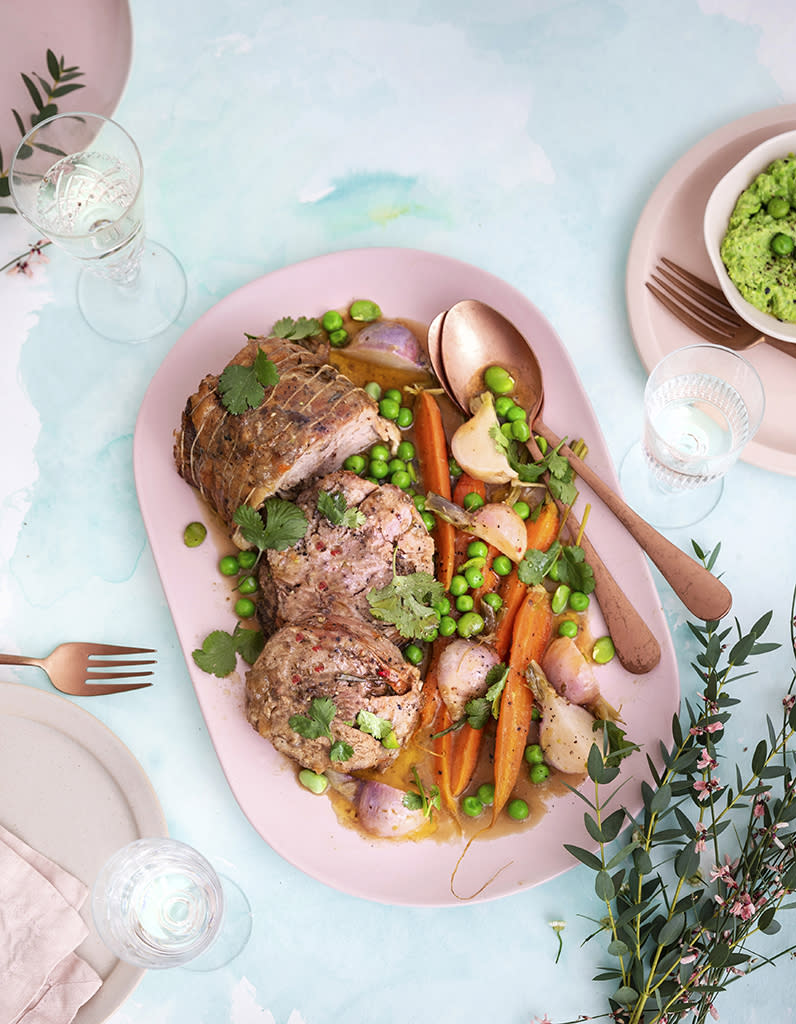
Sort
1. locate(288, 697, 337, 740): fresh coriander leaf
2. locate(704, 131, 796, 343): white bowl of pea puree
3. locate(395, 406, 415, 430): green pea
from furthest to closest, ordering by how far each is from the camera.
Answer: locate(395, 406, 415, 430): green pea < locate(704, 131, 796, 343): white bowl of pea puree < locate(288, 697, 337, 740): fresh coriander leaf

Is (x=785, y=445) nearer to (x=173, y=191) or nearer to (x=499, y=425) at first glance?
(x=499, y=425)

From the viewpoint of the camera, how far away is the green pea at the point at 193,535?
144 inches

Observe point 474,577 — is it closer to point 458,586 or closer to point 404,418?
point 458,586

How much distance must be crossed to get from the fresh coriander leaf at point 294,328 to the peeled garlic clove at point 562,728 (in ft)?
5.48

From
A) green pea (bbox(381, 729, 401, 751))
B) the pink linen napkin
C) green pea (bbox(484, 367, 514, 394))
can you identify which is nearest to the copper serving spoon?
green pea (bbox(484, 367, 514, 394))

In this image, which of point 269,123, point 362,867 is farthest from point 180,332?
point 362,867

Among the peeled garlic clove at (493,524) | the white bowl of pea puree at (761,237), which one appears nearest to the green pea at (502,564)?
the peeled garlic clove at (493,524)

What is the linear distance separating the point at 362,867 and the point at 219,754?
28.7 inches

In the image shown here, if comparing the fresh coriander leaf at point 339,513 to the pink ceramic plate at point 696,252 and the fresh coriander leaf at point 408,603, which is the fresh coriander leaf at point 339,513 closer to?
the fresh coriander leaf at point 408,603

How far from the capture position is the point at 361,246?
400 centimetres

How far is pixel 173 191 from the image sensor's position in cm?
403

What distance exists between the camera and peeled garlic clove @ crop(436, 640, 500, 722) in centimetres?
356

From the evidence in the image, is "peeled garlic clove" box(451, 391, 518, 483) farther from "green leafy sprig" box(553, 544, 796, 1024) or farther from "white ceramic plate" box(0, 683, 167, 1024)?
"white ceramic plate" box(0, 683, 167, 1024)

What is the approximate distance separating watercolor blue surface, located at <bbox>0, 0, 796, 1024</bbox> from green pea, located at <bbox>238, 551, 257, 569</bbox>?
0.43 meters
